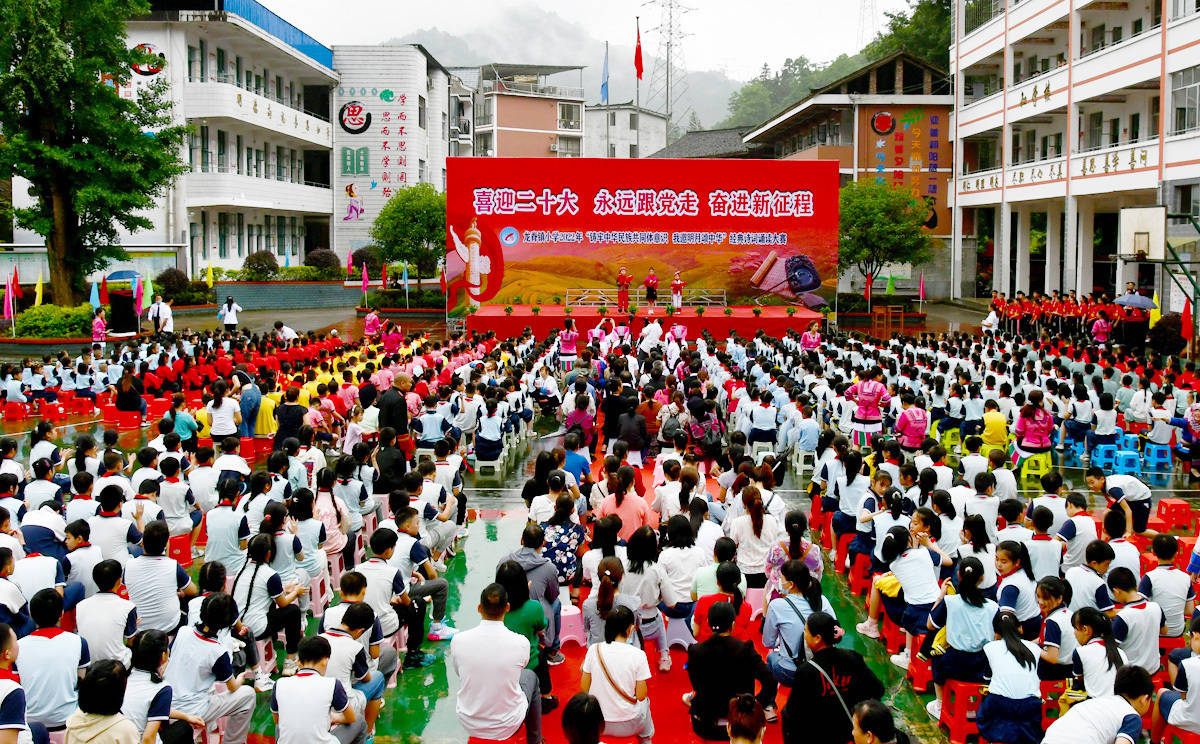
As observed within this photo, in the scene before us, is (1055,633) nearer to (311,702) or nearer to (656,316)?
(311,702)

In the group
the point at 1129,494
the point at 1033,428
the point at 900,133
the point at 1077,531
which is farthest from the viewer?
the point at 900,133

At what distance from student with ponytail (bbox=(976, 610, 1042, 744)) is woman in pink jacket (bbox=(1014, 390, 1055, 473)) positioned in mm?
5887

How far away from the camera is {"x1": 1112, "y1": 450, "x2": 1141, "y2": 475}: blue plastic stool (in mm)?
10805

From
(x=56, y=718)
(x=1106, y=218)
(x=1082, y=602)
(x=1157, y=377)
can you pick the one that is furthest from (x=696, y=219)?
(x=56, y=718)

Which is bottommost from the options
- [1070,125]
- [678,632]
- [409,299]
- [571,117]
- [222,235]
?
[678,632]

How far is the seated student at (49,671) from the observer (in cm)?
471

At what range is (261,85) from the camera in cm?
3644

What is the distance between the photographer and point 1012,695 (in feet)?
15.9

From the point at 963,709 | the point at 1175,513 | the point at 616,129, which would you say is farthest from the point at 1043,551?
the point at 616,129

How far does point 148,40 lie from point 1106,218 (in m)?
31.5

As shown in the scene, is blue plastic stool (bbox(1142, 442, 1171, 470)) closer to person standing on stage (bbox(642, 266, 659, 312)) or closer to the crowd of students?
the crowd of students

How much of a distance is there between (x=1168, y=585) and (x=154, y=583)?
18.8ft

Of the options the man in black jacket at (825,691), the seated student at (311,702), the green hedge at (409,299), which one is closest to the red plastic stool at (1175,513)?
the man in black jacket at (825,691)

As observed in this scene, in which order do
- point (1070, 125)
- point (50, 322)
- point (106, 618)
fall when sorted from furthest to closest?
point (1070, 125) < point (50, 322) < point (106, 618)
